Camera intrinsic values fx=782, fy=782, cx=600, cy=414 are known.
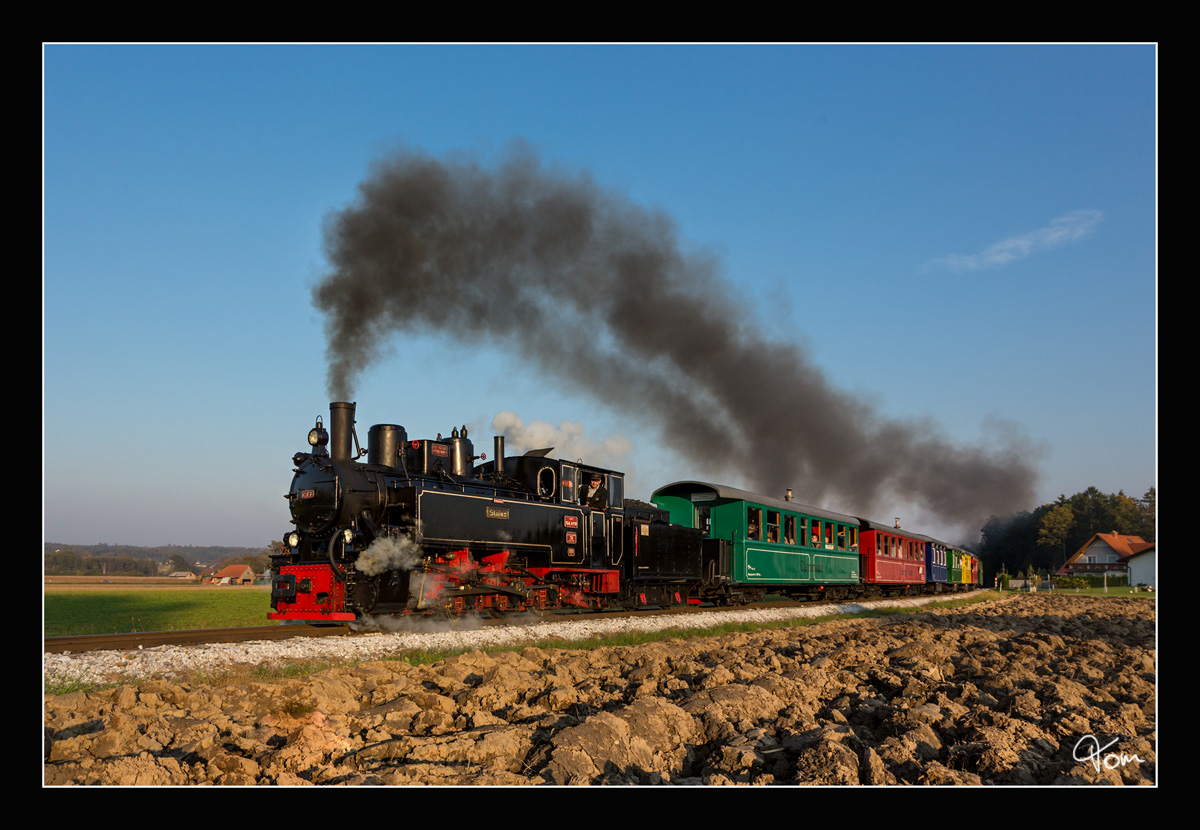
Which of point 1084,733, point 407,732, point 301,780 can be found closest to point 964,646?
point 1084,733

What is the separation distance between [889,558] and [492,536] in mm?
19095

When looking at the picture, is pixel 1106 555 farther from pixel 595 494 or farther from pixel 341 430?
pixel 341 430

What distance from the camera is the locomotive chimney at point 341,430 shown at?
12875 millimetres

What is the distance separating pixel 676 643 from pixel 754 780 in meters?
6.61

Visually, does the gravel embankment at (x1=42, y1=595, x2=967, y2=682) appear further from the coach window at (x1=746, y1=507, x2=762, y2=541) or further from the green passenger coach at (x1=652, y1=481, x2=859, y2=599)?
the coach window at (x1=746, y1=507, x2=762, y2=541)

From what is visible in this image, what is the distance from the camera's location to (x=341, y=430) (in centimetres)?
1294

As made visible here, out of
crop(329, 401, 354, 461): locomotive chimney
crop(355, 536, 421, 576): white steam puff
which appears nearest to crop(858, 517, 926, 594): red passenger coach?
crop(355, 536, 421, 576): white steam puff

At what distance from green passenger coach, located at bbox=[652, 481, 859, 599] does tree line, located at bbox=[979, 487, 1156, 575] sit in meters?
43.2

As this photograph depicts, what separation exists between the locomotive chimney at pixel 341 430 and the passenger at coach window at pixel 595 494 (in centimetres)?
501

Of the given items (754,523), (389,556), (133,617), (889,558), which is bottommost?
(889,558)

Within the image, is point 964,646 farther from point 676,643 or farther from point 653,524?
point 653,524

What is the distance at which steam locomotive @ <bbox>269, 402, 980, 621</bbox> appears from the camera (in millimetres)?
12188

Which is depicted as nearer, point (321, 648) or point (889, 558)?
point (321, 648)

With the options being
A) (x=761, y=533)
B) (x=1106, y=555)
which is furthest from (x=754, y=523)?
(x=1106, y=555)
